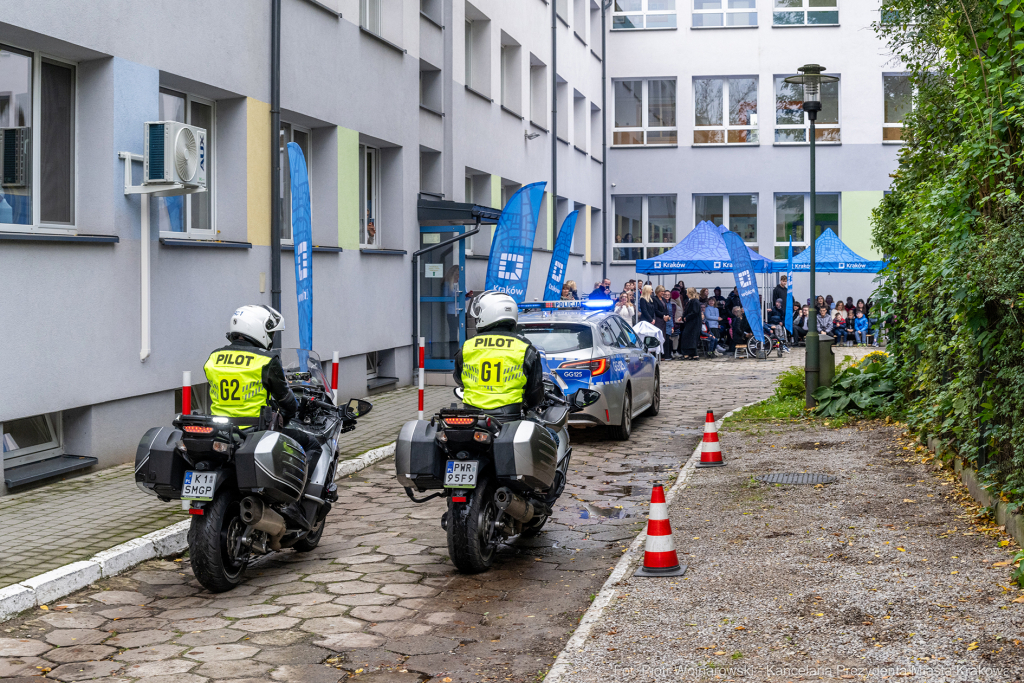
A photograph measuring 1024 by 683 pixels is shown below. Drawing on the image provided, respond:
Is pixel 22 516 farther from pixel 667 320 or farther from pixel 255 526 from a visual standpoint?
pixel 667 320

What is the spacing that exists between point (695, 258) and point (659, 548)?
21.8 meters

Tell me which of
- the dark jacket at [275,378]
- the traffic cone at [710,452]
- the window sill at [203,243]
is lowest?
the traffic cone at [710,452]

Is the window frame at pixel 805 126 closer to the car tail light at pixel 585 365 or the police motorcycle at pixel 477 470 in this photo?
the car tail light at pixel 585 365

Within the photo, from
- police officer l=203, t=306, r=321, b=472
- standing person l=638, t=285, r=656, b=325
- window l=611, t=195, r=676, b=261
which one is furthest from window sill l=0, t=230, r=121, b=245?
window l=611, t=195, r=676, b=261

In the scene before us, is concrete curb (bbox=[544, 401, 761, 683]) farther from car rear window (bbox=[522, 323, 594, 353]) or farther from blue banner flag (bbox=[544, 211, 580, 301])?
blue banner flag (bbox=[544, 211, 580, 301])

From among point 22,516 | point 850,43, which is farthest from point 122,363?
point 850,43

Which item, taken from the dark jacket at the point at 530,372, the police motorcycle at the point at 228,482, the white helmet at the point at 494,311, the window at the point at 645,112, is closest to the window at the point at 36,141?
the police motorcycle at the point at 228,482

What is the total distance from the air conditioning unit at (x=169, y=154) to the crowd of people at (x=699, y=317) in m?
14.6

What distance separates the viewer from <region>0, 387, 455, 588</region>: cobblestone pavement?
6863mm

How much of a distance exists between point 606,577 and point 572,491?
2969 mm

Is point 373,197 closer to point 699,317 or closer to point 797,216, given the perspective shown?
point 699,317

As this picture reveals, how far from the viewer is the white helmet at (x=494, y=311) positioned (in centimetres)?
745

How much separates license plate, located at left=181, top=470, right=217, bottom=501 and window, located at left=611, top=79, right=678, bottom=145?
32.3m

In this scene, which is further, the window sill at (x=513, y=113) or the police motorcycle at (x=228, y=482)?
the window sill at (x=513, y=113)
